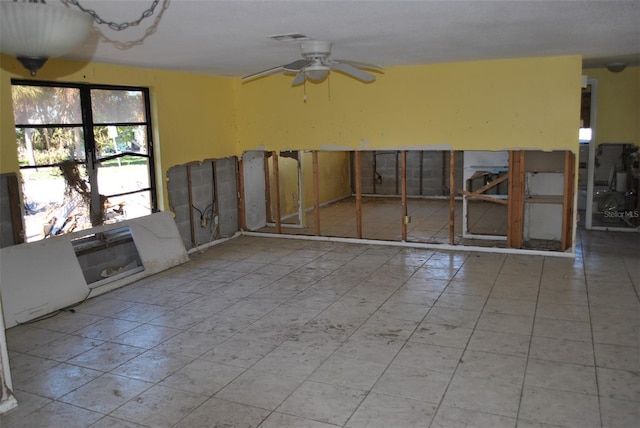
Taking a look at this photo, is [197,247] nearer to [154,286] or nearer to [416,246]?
[154,286]

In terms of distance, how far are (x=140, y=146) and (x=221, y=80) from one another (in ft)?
6.10

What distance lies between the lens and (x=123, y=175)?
6.63 meters

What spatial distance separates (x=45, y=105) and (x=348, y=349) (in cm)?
412

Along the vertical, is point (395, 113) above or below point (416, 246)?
above

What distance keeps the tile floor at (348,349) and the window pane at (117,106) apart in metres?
2.04

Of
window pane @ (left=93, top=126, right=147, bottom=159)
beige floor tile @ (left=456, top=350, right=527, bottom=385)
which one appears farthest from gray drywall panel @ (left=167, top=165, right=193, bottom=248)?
beige floor tile @ (left=456, top=350, right=527, bottom=385)

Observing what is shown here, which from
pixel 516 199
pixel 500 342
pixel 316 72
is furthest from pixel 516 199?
pixel 316 72

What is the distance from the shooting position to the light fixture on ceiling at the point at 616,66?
743 centimetres

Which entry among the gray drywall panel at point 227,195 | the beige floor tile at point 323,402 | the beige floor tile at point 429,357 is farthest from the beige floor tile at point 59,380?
the gray drywall panel at point 227,195

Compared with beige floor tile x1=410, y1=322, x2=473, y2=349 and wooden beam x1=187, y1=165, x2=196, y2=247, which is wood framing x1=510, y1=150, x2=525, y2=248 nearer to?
beige floor tile x1=410, y1=322, x2=473, y2=349

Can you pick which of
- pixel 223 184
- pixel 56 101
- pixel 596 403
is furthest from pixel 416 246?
pixel 56 101

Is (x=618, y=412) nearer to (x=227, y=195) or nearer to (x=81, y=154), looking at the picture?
(x=81, y=154)

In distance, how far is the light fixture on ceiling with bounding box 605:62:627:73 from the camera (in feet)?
24.4

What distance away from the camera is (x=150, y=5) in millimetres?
3465
